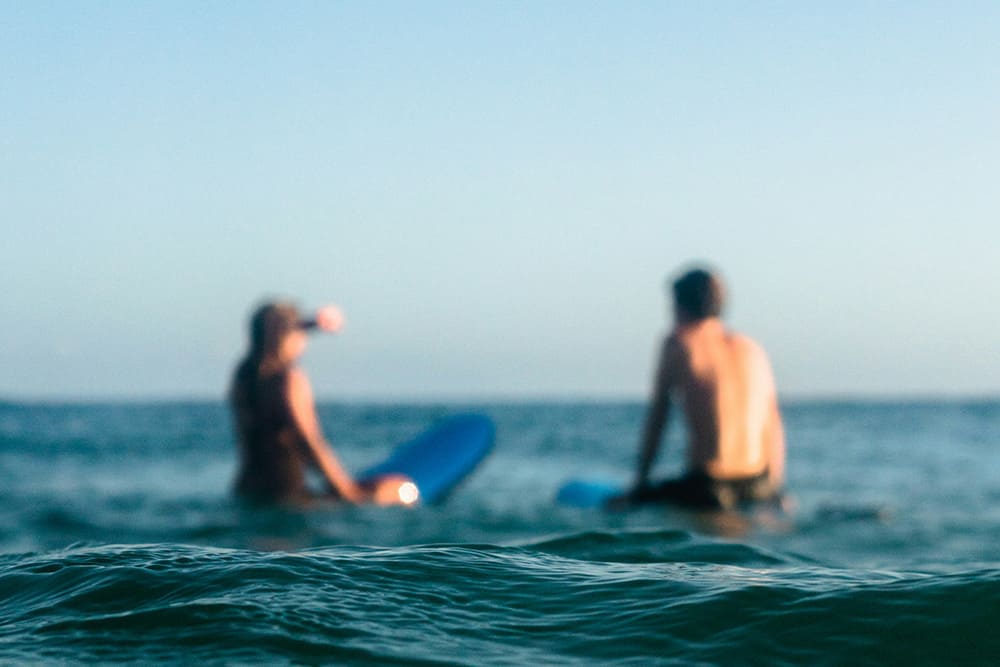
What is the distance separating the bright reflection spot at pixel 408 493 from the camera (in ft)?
25.4

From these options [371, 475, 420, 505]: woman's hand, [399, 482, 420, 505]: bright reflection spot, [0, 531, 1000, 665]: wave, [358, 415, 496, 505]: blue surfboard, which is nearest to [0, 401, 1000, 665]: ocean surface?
[0, 531, 1000, 665]: wave

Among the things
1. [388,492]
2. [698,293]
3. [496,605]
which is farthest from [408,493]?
[496,605]

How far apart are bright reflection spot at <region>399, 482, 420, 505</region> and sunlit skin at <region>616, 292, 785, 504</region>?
2.52 m

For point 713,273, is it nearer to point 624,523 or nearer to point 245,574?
point 624,523

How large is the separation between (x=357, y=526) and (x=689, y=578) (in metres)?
4.09

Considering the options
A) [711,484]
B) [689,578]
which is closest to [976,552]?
[711,484]

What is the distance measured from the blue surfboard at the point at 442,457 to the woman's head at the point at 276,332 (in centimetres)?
221

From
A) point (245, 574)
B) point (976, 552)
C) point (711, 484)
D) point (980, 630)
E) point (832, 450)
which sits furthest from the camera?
point (832, 450)

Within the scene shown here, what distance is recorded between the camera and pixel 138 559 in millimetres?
2338

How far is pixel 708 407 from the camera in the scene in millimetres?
5488

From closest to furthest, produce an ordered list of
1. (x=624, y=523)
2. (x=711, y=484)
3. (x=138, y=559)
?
(x=138, y=559) < (x=711, y=484) < (x=624, y=523)

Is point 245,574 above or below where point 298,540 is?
above

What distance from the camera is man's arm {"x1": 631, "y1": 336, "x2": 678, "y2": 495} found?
5.50 m

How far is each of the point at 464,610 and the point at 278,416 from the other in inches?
190
